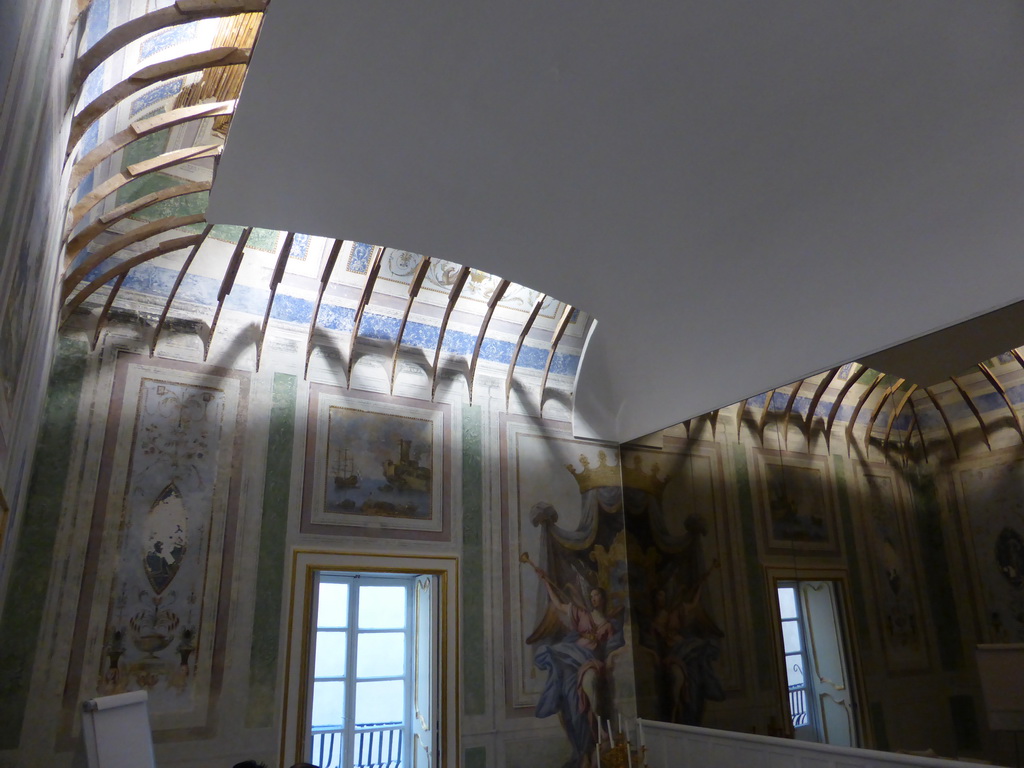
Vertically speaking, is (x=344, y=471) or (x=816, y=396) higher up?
(x=816, y=396)

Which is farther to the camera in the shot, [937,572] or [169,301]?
[169,301]

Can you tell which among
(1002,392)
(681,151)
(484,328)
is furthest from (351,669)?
(1002,392)

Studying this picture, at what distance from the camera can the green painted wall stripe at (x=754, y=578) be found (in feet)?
28.9

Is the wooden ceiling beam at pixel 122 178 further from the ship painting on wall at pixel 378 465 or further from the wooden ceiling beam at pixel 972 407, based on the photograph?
the wooden ceiling beam at pixel 972 407

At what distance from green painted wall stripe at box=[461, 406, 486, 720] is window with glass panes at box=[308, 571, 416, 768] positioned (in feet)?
2.41

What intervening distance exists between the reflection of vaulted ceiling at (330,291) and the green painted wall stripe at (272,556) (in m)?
0.68

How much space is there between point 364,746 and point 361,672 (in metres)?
0.85

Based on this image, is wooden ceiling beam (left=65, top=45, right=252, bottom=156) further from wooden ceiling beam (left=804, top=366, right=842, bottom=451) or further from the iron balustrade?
the iron balustrade

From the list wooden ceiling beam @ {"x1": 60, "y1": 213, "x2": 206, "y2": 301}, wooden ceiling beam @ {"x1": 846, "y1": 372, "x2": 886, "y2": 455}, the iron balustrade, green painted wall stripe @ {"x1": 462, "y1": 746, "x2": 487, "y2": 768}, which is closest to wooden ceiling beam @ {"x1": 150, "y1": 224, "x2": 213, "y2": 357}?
wooden ceiling beam @ {"x1": 60, "y1": 213, "x2": 206, "y2": 301}

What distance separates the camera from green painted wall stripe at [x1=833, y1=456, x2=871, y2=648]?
7.68m

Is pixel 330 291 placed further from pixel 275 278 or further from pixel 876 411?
pixel 876 411

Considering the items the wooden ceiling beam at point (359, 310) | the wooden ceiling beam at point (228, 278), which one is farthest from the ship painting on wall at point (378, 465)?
the wooden ceiling beam at point (228, 278)

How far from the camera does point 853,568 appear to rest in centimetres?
782

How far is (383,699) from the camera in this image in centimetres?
920
